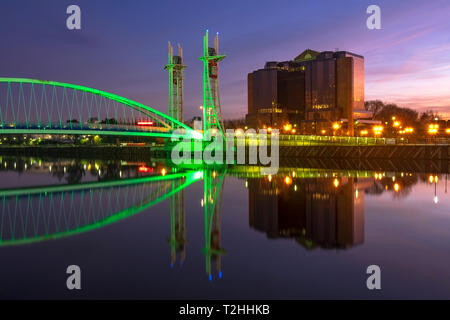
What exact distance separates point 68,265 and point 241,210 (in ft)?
21.9

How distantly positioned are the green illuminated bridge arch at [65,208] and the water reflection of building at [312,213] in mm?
4307

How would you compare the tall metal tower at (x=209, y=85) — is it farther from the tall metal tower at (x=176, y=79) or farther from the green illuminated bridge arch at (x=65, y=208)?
the green illuminated bridge arch at (x=65, y=208)

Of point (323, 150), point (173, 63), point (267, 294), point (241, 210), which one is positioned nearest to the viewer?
point (267, 294)

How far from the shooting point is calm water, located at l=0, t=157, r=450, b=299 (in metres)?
5.76

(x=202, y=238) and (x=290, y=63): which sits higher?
(x=290, y=63)

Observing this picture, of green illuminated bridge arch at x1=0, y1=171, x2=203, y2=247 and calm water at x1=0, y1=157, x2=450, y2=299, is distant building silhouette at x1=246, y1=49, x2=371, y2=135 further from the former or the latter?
calm water at x1=0, y1=157, x2=450, y2=299

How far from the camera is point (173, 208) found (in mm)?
13391

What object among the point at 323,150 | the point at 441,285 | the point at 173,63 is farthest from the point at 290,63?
the point at 441,285

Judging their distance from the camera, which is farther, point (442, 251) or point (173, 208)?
point (173, 208)

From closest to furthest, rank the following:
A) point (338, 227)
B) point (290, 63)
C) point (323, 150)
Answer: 1. point (338, 227)
2. point (323, 150)
3. point (290, 63)

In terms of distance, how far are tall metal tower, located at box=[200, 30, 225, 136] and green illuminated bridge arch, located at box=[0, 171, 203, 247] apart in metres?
33.7

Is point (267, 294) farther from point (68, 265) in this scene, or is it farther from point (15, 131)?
point (15, 131)
